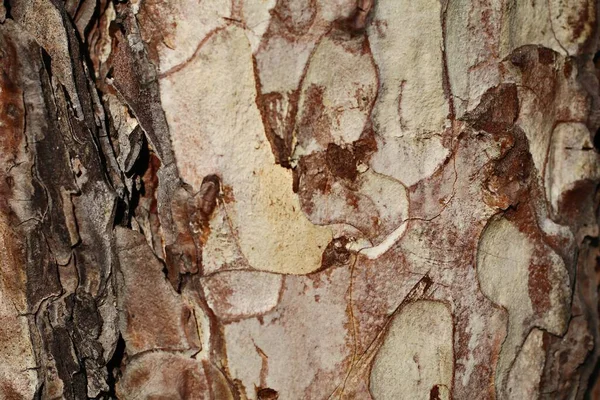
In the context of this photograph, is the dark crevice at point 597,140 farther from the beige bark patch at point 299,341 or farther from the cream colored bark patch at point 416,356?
the beige bark patch at point 299,341

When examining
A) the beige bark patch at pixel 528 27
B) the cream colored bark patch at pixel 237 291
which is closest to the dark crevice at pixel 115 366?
the cream colored bark patch at pixel 237 291

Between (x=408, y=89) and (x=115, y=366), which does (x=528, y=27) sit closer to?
(x=408, y=89)

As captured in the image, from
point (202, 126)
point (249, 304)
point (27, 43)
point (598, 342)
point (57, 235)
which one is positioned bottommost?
point (598, 342)

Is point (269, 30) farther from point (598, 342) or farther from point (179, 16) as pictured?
point (598, 342)

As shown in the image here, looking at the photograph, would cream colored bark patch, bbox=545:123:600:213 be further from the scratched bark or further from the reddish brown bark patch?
the reddish brown bark patch

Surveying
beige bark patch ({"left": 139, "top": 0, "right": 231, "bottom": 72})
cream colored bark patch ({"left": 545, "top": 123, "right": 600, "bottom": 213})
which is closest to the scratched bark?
beige bark patch ({"left": 139, "top": 0, "right": 231, "bottom": 72})

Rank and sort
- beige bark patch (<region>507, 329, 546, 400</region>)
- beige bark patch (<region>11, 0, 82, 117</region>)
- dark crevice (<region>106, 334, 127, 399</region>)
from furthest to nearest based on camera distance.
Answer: beige bark patch (<region>507, 329, 546, 400</region>) → dark crevice (<region>106, 334, 127, 399</region>) → beige bark patch (<region>11, 0, 82, 117</region>)

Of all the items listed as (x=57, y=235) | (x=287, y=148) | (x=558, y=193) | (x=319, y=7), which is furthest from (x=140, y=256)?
(x=558, y=193)
